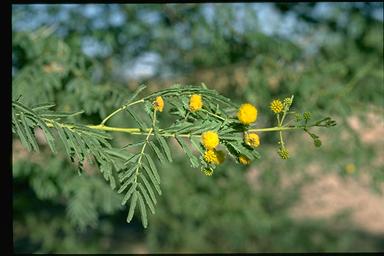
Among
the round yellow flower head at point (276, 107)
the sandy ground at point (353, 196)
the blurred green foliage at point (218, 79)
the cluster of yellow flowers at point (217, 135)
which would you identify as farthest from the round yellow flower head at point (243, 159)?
the sandy ground at point (353, 196)

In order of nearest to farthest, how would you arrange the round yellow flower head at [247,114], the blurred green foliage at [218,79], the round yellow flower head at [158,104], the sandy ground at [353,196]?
the round yellow flower head at [247,114]
the round yellow flower head at [158,104]
the blurred green foliage at [218,79]
the sandy ground at [353,196]

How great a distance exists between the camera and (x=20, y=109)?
3.87ft

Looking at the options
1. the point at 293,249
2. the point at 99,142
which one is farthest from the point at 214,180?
the point at 99,142

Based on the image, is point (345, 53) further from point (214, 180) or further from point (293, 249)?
point (293, 249)

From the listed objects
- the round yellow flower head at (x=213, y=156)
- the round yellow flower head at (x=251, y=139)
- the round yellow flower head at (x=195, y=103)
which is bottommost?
the round yellow flower head at (x=213, y=156)

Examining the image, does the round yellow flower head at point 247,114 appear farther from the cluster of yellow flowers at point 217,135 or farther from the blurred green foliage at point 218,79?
the blurred green foliage at point 218,79

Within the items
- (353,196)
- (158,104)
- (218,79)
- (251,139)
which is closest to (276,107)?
(251,139)

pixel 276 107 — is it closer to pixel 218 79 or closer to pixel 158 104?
pixel 158 104

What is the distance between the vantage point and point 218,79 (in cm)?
409

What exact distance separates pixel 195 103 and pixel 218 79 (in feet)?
9.73

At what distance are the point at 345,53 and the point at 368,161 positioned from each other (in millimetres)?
772

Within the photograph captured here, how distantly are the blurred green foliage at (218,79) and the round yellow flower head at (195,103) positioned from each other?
1.75m

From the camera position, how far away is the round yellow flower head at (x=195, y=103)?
Answer: 1.15 meters

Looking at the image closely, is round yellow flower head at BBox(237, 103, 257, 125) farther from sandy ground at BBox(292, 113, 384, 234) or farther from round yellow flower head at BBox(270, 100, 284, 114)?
sandy ground at BBox(292, 113, 384, 234)
